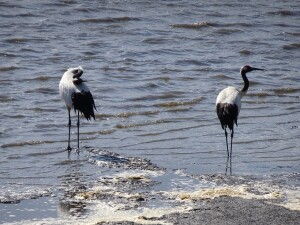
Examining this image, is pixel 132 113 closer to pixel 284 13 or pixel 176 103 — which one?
pixel 176 103

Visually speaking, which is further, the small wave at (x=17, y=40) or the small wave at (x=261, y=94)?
the small wave at (x=17, y=40)

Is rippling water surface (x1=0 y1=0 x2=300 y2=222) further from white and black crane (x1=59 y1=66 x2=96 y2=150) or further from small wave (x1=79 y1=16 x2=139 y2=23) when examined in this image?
white and black crane (x1=59 y1=66 x2=96 y2=150)

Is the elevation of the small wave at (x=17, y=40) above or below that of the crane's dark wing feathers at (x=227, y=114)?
above

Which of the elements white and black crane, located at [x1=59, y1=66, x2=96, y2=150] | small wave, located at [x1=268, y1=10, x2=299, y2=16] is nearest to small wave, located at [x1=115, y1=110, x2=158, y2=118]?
white and black crane, located at [x1=59, y1=66, x2=96, y2=150]

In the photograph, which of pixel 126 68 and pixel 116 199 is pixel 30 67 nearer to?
pixel 126 68

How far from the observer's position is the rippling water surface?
37.8 feet

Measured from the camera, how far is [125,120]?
1427 centimetres

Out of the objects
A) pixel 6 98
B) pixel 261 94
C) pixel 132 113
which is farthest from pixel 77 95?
pixel 261 94

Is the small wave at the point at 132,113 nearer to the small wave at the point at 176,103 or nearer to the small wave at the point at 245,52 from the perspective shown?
the small wave at the point at 176,103

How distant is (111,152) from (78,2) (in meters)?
14.9

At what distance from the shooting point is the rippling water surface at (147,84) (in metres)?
11.5

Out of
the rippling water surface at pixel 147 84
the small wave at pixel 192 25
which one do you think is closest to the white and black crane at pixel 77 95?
the rippling water surface at pixel 147 84

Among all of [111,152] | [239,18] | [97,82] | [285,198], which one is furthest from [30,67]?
[285,198]

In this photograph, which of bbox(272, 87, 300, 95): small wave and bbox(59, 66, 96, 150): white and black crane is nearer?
bbox(59, 66, 96, 150): white and black crane
